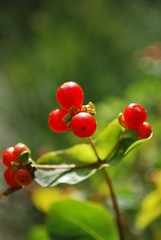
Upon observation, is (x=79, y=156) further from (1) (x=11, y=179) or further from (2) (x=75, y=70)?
(2) (x=75, y=70)

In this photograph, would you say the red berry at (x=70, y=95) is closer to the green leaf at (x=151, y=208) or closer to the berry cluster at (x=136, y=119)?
the berry cluster at (x=136, y=119)

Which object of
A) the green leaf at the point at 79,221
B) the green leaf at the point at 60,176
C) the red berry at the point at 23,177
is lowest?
the green leaf at the point at 79,221

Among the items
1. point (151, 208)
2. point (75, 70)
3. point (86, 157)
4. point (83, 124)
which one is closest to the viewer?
point (83, 124)

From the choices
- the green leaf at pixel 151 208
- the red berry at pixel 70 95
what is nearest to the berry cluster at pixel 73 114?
the red berry at pixel 70 95

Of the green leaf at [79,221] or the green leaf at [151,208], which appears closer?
the green leaf at [79,221]

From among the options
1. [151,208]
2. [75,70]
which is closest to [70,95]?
[151,208]

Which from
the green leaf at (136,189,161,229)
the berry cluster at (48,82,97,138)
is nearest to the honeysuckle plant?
the berry cluster at (48,82,97,138)

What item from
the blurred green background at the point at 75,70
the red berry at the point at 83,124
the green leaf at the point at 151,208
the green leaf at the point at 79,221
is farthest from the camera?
the blurred green background at the point at 75,70

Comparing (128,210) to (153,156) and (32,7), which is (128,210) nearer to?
(153,156)
